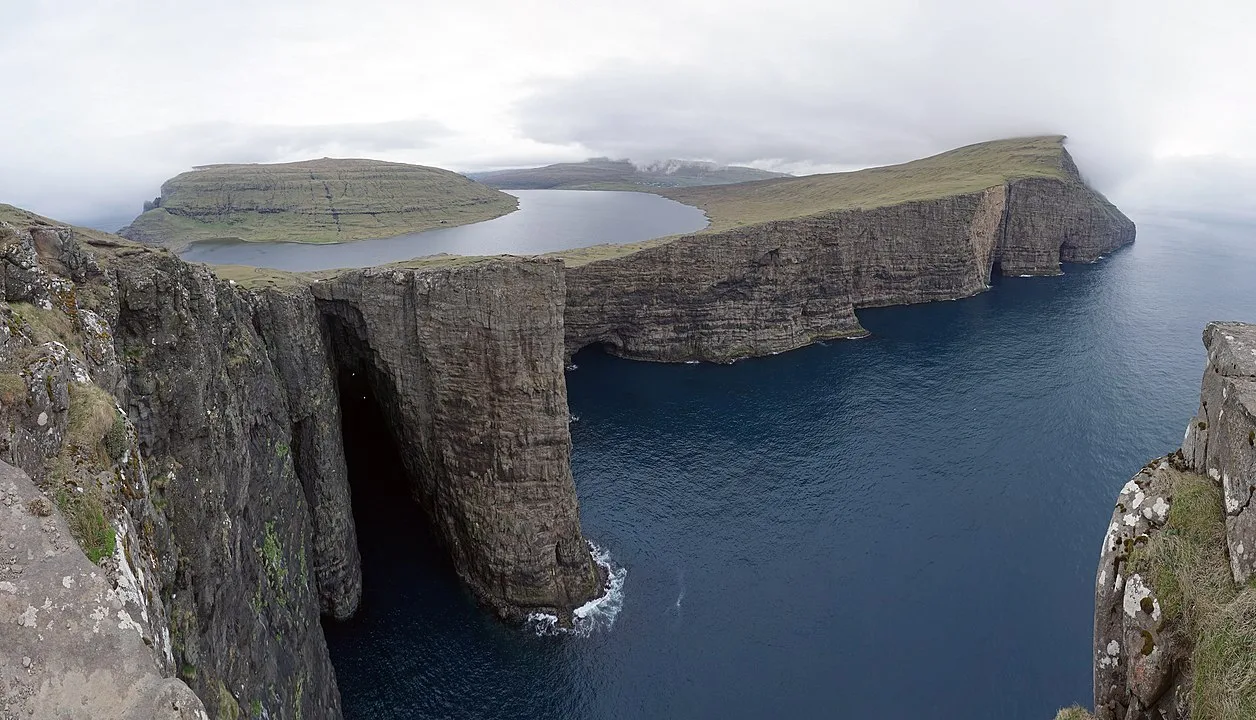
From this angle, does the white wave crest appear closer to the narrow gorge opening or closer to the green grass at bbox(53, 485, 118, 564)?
the narrow gorge opening

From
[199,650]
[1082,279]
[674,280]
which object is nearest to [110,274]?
[199,650]

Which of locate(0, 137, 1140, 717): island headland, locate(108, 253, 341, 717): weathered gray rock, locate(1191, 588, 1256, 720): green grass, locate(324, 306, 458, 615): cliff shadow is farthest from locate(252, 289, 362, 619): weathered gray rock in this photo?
locate(1191, 588, 1256, 720): green grass

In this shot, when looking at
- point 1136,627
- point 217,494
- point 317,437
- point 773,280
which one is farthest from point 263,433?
point 773,280

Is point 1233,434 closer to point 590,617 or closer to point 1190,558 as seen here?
point 1190,558

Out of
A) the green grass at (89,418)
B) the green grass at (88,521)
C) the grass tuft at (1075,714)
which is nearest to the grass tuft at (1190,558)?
the grass tuft at (1075,714)

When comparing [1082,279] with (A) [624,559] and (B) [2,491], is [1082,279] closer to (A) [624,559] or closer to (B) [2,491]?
(A) [624,559]

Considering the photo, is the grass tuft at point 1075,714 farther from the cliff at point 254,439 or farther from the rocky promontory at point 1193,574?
the cliff at point 254,439
